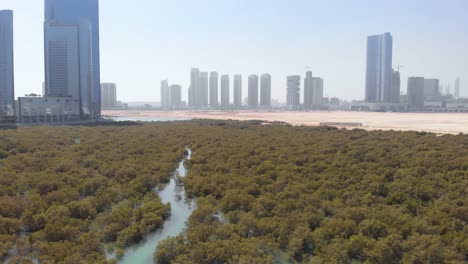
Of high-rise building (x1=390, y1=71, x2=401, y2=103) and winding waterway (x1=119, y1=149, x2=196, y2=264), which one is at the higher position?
high-rise building (x1=390, y1=71, x2=401, y2=103)

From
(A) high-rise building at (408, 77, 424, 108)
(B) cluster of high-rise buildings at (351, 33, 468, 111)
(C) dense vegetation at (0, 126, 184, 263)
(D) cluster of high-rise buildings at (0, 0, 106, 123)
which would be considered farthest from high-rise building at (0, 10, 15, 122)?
(A) high-rise building at (408, 77, 424, 108)

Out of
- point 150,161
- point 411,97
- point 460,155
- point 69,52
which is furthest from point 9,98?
point 411,97

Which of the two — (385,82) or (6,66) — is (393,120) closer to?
(6,66)

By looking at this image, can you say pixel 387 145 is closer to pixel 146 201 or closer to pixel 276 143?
pixel 276 143

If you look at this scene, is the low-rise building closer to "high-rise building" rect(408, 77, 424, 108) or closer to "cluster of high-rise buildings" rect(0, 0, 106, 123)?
"cluster of high-rise buildings" rect(0, 0, 106, 123)

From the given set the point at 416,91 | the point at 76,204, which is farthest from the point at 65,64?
the point at 416,91

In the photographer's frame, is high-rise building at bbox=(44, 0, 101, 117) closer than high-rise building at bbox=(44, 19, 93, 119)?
No
